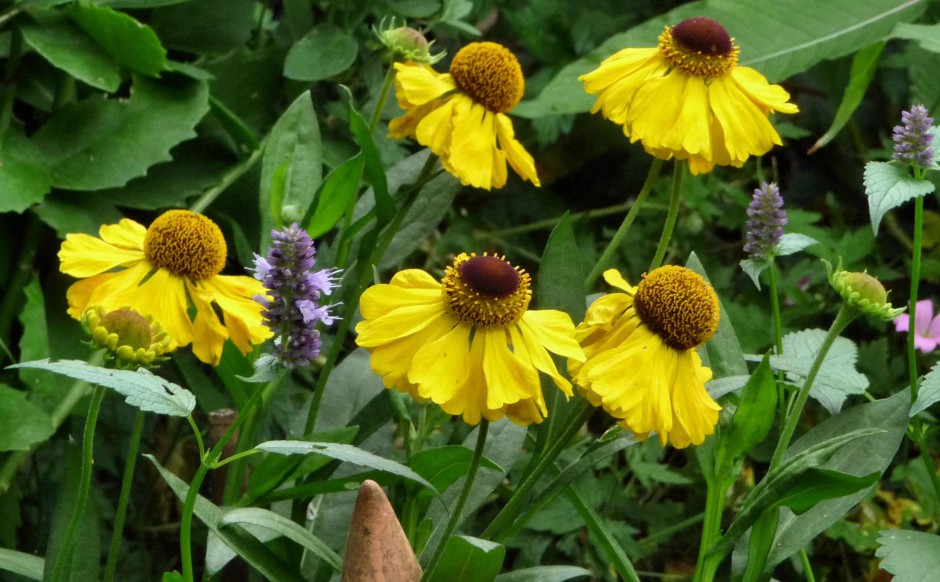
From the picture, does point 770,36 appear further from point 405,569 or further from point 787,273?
point 405,569

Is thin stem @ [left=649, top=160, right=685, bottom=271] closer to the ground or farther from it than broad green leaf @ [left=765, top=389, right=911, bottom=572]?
farther from it

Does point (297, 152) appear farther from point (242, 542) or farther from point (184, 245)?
point (242, 542)

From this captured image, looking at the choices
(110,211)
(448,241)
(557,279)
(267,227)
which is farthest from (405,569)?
(448,241)

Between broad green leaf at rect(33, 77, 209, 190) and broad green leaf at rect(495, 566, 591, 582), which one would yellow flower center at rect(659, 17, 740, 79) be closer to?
broad green leaf at rect(495, 566, 591, 582)

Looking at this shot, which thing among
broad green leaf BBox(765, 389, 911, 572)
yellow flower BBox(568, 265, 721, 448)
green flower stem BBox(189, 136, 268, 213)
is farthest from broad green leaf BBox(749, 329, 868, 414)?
green flower stem BBox(189, 136, 268, 213)

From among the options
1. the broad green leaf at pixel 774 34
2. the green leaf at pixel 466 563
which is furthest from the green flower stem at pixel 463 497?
the broad green leaf at pixel 774 34
